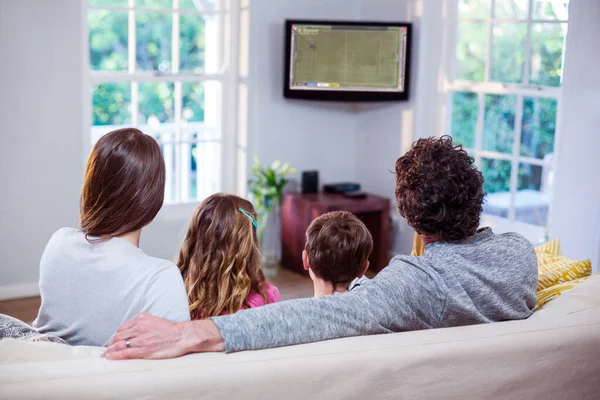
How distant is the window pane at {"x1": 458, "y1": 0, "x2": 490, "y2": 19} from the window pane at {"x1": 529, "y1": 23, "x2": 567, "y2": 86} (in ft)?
1.41

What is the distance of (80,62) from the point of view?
4.98 metres

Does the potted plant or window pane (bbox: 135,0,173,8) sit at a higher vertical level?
window pane (bbox: 135,0,173,8)

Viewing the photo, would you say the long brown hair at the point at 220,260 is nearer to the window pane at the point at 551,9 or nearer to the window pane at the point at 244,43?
the window pane at the point at 551,9

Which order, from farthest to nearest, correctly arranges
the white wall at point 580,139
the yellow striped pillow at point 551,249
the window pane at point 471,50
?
1. the window pane at point 471,50
2. the white wall at point 580,139
3. the yellow striped pillow at point 551,249

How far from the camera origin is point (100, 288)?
1959mm

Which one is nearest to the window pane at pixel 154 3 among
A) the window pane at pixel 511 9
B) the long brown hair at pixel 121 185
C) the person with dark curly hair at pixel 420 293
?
the window pane at pixel 511 9

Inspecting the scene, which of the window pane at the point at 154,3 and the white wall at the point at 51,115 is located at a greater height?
the window pane at the point at 154,3

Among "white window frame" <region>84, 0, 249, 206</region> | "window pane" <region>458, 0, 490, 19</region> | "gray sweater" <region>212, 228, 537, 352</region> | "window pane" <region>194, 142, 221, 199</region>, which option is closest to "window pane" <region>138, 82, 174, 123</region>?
"white window frame" <region>84, 0, 249, 206</region>

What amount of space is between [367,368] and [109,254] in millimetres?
718

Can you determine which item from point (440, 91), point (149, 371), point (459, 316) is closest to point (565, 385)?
point (459, 316)

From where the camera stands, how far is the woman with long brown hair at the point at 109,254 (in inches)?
76.1

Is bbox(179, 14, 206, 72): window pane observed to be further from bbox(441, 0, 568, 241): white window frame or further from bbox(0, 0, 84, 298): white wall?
bbox(441, 0, 568, 241): white window frame

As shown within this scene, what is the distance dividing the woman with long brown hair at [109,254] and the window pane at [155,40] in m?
3.51

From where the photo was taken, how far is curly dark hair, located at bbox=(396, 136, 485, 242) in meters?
2.07
